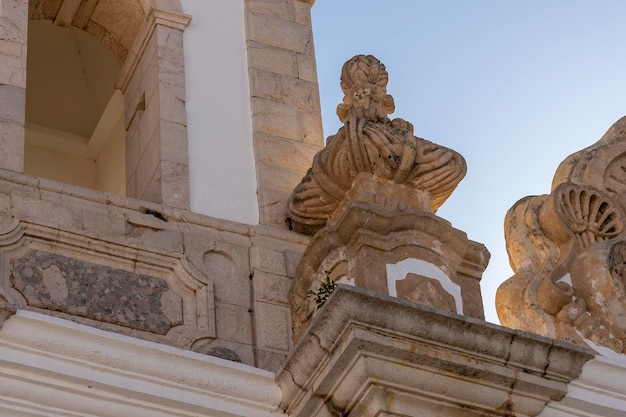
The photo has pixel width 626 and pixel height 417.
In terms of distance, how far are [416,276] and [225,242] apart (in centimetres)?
111

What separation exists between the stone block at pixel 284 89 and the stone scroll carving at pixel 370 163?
2.69 ft

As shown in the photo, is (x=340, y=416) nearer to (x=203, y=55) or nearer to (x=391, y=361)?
(x=391, y=361)

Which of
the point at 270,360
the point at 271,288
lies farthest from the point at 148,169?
the point at 270,360

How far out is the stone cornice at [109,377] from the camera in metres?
8.16

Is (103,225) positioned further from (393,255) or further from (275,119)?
(275,119)

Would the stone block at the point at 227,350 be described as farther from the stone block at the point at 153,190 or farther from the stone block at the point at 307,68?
the stone block at the point at 307,68

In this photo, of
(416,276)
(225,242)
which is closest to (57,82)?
(225,242)

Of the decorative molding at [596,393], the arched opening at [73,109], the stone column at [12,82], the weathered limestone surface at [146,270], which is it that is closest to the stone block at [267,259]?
the weathered limestone surface at [146,270]

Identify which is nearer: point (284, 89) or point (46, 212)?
point (46, 212)

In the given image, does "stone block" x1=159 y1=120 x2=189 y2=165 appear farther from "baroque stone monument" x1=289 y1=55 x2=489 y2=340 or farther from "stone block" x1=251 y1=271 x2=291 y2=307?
"stone block" x1=251 y1=271 x2=291 y2=307

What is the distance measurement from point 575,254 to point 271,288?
1574 millimetres

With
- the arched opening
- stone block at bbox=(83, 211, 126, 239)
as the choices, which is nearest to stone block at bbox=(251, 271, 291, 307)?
stone block at bbox=(83, 211, 126, 239)

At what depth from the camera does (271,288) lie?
9508 millimetres

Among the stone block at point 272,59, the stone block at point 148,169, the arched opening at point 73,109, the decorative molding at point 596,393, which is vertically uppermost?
the arched opening at point 73,109
